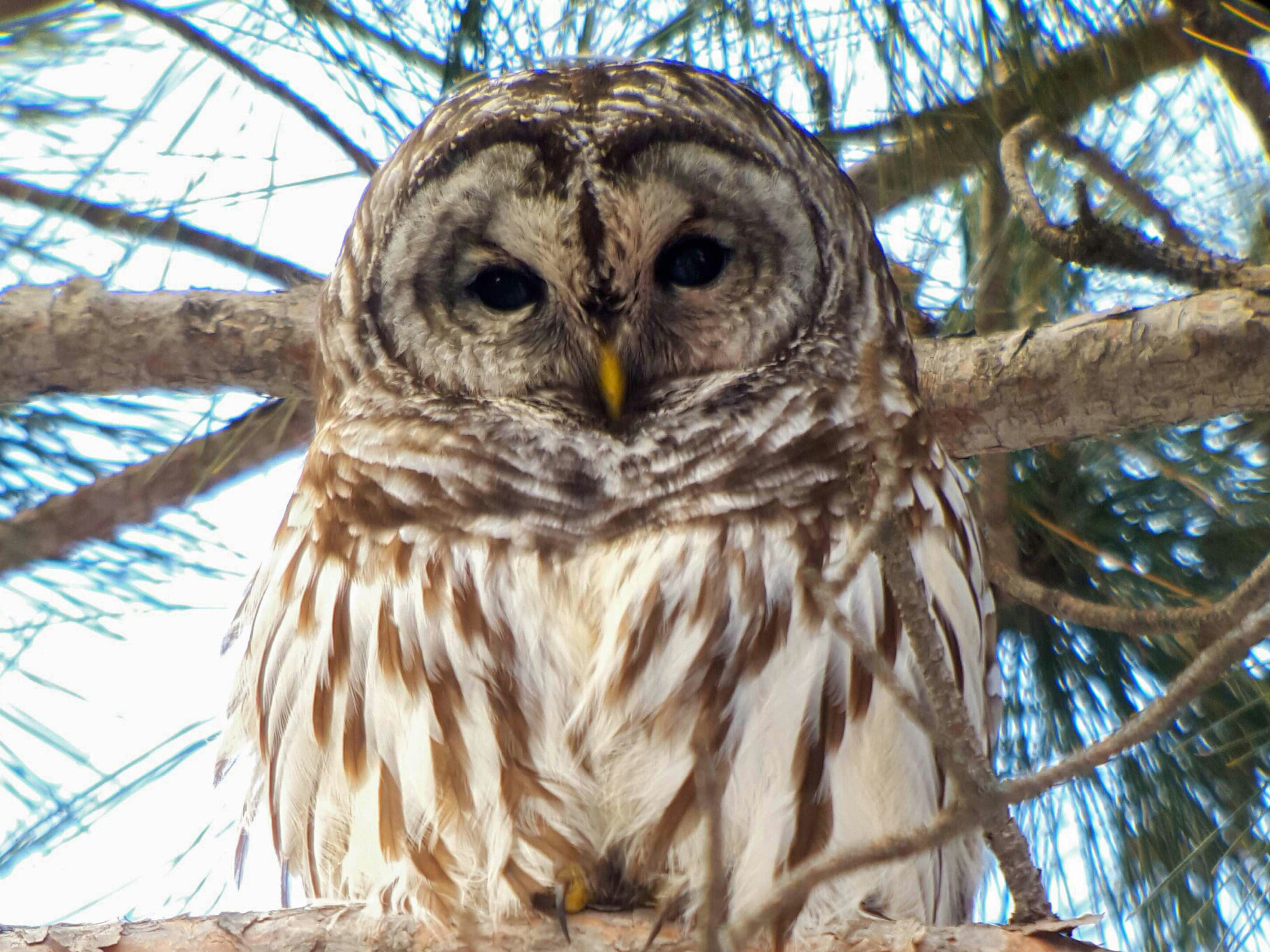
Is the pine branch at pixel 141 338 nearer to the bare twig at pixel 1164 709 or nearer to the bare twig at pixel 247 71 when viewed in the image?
the bare twig at pixel 247 71

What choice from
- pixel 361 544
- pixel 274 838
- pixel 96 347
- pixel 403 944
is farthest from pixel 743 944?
pixel 96 347

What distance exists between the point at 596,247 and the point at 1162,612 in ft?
3.17

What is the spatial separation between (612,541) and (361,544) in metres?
0.33

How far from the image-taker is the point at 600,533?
179 centimetres

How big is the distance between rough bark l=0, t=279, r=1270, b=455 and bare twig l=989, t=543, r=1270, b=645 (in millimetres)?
261

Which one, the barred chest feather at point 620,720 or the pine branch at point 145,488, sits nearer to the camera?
the barred chest feather at point 620,720

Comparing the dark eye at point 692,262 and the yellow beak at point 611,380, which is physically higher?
the dark eye at point 692,262

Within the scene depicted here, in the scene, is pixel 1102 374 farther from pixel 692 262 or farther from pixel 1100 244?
pixel 692 262

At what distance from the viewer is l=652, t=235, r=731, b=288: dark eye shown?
1.95m

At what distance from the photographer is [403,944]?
1.63 meters

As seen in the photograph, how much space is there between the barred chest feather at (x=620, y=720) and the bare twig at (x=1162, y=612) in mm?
187

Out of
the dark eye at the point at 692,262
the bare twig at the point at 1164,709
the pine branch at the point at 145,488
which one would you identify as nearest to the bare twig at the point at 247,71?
the pine branch at the point at 145,488

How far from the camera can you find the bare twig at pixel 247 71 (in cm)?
220

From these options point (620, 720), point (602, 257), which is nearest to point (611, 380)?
point (602, 257)
